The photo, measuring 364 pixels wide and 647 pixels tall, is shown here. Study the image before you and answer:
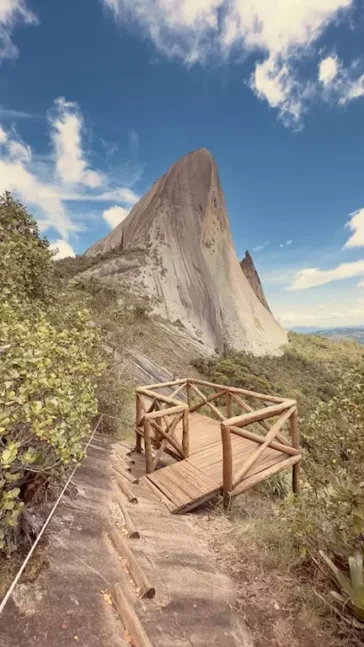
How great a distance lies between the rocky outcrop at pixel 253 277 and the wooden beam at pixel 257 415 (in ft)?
201

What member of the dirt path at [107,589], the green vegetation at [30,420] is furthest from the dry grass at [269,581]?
the green vegetation at [30,420]

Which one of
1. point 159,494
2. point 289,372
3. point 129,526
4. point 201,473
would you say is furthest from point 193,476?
point 289,372

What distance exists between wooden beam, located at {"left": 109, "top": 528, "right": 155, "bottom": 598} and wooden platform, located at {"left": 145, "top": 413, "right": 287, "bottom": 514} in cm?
169

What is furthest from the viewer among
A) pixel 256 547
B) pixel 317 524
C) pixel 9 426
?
pixel 256 547

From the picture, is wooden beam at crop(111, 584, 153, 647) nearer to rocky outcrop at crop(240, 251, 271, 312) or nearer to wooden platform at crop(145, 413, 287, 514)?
wooden platform at crop(145, 413, 287, 514)

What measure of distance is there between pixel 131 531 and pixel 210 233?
46255 millimetres

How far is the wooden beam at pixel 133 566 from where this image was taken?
10.4 feet

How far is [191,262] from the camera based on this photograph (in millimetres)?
40188

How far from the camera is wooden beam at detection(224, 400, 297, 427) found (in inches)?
229

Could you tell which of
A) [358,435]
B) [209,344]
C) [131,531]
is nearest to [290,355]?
[209,344]

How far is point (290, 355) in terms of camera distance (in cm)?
4444

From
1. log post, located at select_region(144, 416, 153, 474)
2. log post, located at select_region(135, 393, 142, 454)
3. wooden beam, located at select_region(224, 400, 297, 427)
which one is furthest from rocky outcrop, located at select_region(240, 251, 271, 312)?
log post, located at select_region(144, 416, 153, 474)

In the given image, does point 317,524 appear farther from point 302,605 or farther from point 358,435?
point 358,435

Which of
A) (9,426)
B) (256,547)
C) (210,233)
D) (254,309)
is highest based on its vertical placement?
(210,233)
